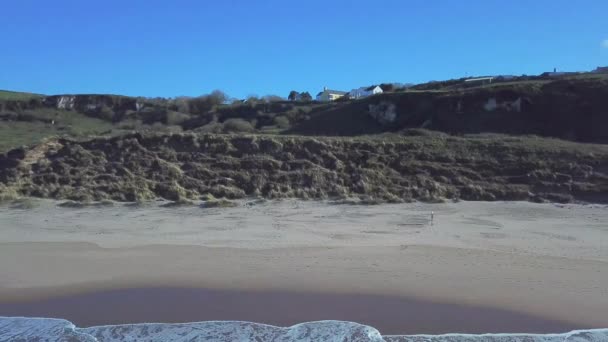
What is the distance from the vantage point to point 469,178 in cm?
2164

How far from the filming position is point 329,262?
11.6m

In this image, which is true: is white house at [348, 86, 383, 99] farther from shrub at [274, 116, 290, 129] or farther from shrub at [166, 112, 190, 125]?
shrub at [274, 116, 290, 129]

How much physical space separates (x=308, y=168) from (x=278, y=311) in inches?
555

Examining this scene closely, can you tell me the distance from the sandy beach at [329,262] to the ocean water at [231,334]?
1.25 feet

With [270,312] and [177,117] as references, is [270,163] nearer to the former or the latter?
[270,312]

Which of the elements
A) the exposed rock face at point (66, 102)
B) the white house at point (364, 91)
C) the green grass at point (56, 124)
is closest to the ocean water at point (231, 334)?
the green grass at point (56, 124)

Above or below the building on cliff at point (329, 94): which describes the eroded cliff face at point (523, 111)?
below

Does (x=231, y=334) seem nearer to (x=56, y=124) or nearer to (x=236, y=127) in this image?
(x=236, y=127)

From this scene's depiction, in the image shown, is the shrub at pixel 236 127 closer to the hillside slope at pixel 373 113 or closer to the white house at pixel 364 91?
the hillside slope at pixel 373 113

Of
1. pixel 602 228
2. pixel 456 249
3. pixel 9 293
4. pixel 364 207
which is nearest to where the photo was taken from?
pixel 9 293

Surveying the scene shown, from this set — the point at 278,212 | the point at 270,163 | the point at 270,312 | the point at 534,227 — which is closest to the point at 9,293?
the point at 270,312

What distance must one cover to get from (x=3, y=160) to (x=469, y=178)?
61.8ft

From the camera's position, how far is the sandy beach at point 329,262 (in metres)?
8.76

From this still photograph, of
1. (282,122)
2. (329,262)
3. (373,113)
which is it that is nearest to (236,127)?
(282,122)
